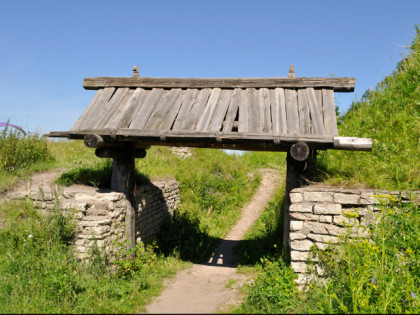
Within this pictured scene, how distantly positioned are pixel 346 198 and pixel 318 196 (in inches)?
17.1

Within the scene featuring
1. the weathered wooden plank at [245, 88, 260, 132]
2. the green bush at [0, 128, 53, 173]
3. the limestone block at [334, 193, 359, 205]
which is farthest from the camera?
the green bush at [0, 128, 53, 173]

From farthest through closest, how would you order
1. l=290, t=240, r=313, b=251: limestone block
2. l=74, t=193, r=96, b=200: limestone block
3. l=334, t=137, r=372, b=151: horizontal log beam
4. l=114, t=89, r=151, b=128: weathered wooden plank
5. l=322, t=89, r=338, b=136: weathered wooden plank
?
l=74, t=193, r=96, b=200: limestone block → l=114, t=89, r=151, b=128: weathered wooden plank → l=322, t=89, r=338, b=136: weathered wooden plank → l=290, t=240, r=313, b=251: limestone block → l=334, t=137, r=372, b=151: horizontal log beam

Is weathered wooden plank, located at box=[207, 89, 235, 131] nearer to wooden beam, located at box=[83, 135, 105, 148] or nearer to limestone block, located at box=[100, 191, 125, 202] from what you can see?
wooden beam, located at box=[83, 135, 105, 148]

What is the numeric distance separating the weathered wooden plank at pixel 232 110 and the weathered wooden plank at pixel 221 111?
0.06m

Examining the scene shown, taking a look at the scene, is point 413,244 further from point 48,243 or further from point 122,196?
point 48,243

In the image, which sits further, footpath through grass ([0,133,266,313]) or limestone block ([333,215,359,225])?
limestone block ([333,215,359,225])

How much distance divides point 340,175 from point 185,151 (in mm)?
10316

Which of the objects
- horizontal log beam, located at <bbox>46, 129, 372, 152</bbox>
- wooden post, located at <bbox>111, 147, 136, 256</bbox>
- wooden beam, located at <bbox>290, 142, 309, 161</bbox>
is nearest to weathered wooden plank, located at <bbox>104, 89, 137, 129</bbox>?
horizontal log beam, located at <bbox>46, 129, 372, 152</bbox>

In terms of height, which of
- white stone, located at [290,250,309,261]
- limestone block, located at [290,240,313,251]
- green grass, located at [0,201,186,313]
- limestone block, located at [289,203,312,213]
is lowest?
green grass, located at [0,201,186,313]

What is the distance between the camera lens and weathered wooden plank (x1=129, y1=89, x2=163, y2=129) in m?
5.78

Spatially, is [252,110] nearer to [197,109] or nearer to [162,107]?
[197,109]

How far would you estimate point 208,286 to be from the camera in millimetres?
6020

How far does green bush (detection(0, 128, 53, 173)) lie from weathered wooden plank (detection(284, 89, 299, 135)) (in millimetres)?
7479

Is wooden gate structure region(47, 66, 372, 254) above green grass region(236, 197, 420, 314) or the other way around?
above
